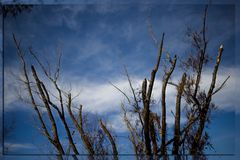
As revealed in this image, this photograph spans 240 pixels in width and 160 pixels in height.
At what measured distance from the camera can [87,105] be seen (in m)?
4.54

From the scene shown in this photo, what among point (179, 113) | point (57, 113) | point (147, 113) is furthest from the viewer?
point (57, 113)

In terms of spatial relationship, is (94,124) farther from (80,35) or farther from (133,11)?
(133,11)

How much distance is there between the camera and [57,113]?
452 centimetres

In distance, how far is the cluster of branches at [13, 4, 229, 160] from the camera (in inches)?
164

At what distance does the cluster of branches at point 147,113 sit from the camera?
417cm

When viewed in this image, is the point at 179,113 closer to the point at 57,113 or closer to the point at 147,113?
the point at 147,113

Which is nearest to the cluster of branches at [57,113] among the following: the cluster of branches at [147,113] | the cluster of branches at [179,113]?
the cluster of branches at [147,113]

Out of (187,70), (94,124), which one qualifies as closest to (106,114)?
(94,124)

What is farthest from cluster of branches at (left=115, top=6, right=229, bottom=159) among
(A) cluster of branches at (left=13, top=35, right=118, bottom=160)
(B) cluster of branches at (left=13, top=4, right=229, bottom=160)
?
(A) cluster of branches at (left=13, top=35, right=118, bottom=160)

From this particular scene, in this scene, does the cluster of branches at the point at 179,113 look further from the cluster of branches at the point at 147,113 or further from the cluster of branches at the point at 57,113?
the cluster of branches at the point at 57,113

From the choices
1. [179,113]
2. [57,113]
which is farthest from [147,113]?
[57,113]

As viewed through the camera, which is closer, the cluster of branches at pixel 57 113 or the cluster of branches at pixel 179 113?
the cluster of branches at pixel 179 113

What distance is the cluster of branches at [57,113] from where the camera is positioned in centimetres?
430

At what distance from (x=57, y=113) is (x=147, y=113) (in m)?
0.99
